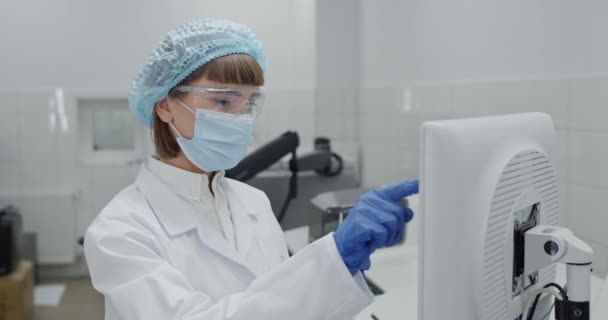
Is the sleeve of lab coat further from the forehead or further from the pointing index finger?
the forehead

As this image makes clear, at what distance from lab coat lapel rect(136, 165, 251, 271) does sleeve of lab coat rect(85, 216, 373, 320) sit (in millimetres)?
144

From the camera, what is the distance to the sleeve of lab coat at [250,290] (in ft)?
2.73

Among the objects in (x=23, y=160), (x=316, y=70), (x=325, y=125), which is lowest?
(x=23, y=160)

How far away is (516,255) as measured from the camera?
0.74 metres

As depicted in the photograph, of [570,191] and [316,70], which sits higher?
[316,70]

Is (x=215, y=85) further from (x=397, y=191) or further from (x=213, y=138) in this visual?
(x=397, y=191)

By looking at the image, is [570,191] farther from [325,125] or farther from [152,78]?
[325,125]

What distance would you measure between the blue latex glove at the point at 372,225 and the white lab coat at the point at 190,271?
21mm

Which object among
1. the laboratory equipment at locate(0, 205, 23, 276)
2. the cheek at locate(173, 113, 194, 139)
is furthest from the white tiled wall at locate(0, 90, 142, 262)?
the cheek at locate(173, 113, 194, 139)

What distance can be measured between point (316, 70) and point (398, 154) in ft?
3.13

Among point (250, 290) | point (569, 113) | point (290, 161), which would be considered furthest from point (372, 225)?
point (290, 161)

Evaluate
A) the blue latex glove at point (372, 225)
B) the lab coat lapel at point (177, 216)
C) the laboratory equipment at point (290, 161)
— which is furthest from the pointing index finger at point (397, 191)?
the laboratory equipment at point (290, 161)

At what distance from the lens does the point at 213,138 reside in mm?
1160

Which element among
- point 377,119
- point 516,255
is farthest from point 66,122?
point 516,255
